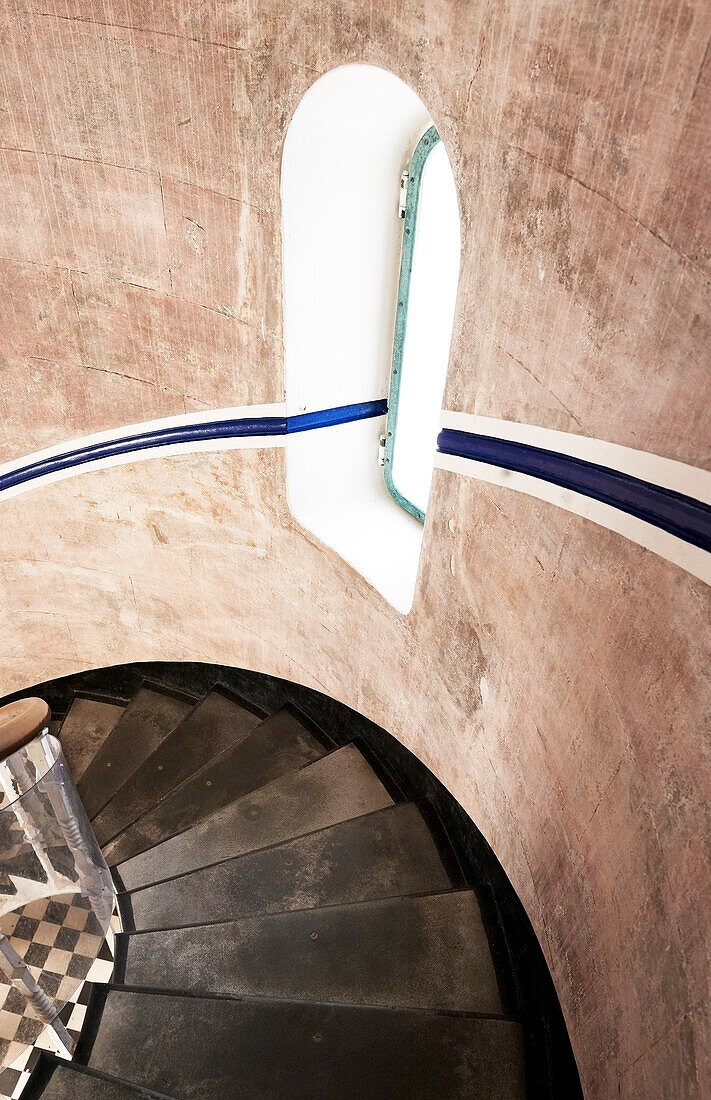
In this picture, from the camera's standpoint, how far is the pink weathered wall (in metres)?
1.58

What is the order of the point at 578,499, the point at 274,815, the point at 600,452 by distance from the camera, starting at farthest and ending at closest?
the point at 274,815
the point at 578,499
the point at 600,452

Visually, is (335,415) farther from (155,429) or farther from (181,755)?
(181,755)

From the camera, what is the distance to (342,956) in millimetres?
2699

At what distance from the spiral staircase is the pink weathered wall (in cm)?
27

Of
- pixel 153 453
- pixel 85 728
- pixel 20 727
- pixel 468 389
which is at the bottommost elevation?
pixel 85 728

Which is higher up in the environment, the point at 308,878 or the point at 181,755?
the point at 308,878

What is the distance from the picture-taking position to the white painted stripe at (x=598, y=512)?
1.54 metres

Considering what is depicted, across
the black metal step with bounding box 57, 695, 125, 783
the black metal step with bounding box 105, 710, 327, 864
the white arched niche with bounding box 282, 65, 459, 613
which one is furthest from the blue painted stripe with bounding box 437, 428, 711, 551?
the black metal step with bounding box 57, 695, 125, 783

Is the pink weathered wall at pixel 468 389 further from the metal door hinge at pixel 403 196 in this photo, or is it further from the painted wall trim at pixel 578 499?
the metal door hinge at pixel 403 196

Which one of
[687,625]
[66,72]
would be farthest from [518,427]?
[66,72]

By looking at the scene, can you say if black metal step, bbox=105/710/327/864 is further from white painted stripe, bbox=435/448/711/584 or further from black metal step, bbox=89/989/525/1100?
white painted stripe, bbox=435/448/711/584

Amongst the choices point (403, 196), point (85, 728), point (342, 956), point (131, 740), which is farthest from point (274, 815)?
point (403, 196)

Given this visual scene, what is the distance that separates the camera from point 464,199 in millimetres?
2074

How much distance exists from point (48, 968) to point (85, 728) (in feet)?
6.02
